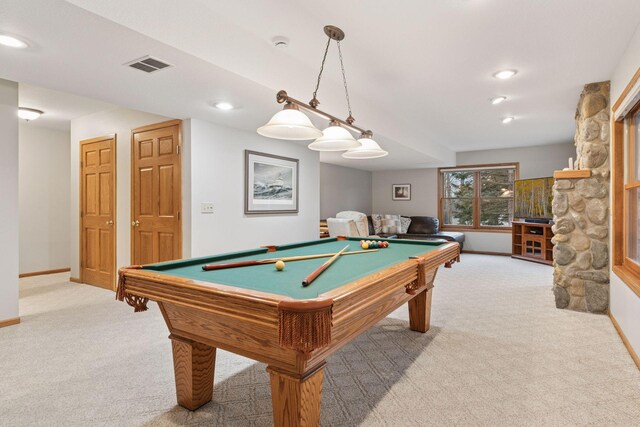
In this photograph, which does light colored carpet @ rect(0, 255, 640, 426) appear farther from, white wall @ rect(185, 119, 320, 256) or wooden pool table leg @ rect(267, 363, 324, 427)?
white wall @ rect(185, 119, 320, 256)

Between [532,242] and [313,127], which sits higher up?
[313,127]

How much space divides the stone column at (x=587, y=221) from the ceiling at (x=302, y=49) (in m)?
0.37

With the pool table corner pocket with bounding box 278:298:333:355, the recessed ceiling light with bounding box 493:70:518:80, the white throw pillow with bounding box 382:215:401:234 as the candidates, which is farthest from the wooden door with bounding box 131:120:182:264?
the white throw pillow with bounding box 382:215:401:234

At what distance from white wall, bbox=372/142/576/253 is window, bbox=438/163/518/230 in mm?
166

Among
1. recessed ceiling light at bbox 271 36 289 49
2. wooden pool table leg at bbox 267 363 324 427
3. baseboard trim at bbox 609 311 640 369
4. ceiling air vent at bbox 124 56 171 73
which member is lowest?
baseboard trim at bbox 609 311 640 369

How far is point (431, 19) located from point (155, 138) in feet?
Result: 10.5

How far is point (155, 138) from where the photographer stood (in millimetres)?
4090

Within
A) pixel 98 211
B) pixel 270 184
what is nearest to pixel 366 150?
pixel 270 184

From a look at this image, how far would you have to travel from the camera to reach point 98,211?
4719 millimetres

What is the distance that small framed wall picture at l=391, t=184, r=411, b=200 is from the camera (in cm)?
888

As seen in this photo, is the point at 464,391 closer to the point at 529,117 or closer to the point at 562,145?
the point at 529,117

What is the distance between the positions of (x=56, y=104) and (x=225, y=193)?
2.44 metres

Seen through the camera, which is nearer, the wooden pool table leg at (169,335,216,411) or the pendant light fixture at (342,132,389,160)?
the wooden pool table leg at (169,335,216,411)

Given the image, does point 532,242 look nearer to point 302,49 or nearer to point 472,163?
point 472,163
